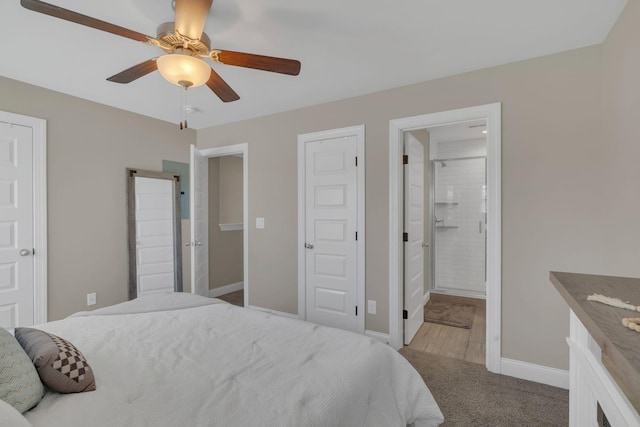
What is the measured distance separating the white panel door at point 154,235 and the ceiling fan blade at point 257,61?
2520 millimetres

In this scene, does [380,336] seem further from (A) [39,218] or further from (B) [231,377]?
(A) [39,218]

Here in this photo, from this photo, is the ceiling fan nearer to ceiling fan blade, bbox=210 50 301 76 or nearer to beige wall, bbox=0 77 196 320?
ceiling fan blade, bbox=210 50 301 76

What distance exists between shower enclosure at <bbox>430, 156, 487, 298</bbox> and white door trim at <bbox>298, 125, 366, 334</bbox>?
85.4 inches

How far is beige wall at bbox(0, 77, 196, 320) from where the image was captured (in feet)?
9.39

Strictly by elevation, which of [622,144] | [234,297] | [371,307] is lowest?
[234,297]

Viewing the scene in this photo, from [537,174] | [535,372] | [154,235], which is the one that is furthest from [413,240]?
[154,235]

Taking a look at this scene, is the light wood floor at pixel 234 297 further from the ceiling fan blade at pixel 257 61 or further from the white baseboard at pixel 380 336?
the ceiling fan blade at pixel 257 61

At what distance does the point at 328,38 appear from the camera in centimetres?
199

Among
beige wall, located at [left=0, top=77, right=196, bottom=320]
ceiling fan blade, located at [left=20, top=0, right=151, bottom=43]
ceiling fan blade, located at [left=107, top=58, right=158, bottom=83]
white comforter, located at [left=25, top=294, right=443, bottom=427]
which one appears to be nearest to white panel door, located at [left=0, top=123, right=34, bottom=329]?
beige wall, located at [left=0, top=77, right=196, bottom=320]

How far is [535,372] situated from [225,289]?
3958 mm

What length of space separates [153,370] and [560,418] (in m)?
2.35

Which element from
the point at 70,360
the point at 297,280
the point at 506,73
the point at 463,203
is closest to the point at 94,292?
the point at 297,280

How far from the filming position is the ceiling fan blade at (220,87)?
6.07 ft

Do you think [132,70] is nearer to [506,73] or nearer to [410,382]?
[410,382]
